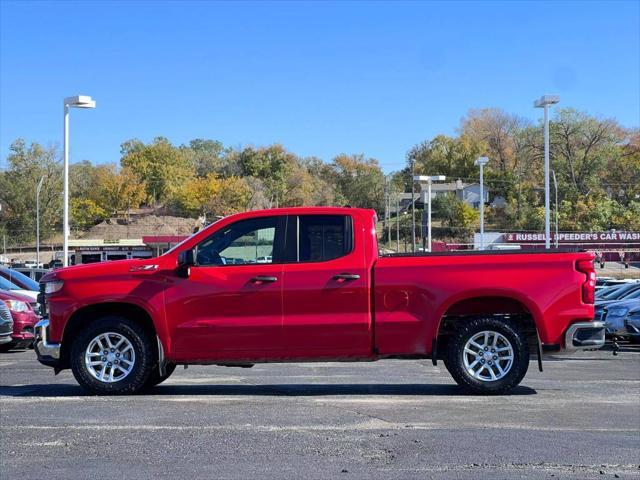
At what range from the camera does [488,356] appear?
328 inches

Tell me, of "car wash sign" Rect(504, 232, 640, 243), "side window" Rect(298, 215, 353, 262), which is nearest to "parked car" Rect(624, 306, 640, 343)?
"side window" Rect(298, 215, 353, 262)

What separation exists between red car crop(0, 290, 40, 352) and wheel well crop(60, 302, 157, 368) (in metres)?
6.59

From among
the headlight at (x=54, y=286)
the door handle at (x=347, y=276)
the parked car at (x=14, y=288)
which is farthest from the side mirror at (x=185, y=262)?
the parked car at (x=14, y=288)

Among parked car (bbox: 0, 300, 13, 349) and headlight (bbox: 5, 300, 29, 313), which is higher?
headlight (bbox: 5, 300, 29, 313)

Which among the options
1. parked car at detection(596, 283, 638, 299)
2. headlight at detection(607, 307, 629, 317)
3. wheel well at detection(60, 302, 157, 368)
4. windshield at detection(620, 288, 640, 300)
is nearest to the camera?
wheel well at detection(60, 302, 157, 368)

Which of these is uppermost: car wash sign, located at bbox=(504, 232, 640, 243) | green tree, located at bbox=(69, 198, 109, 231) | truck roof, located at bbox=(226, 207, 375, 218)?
green tree, located at bbox=(69, 198, 109, 231)

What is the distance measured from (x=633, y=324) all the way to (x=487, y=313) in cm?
985

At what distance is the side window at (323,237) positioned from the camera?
840 centimetres

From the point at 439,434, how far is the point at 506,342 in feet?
7.27

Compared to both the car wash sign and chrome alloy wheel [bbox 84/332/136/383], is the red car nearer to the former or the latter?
chrome alloy wheel [bbox 84/332/136/383]

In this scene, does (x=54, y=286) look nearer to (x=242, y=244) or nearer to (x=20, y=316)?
(x=242, y=244)

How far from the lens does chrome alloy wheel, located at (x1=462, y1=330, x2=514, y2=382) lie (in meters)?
8.32

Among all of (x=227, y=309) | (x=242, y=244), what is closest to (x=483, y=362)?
(x=227, y=309)

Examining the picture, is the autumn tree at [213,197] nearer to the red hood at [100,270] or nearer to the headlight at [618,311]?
the headlight at [618,311]
